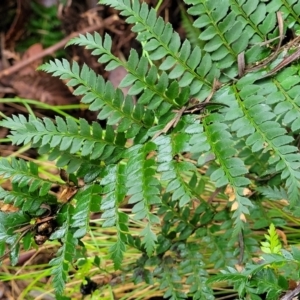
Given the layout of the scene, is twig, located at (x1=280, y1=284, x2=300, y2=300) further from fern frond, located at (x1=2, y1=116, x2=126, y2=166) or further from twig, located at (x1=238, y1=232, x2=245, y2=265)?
fern frond, located at (x1=2, y1=116, x2=126, y2=166)

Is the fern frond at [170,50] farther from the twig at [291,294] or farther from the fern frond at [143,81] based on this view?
the twig at [291,294]

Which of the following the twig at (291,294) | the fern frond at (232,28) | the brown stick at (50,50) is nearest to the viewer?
the twig at (291,294)

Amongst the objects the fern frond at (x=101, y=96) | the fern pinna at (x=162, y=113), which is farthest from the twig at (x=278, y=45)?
the fern frond at (x=101, y=96)

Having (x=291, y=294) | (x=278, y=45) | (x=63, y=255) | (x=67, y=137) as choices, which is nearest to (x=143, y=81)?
(x=67, y=137)

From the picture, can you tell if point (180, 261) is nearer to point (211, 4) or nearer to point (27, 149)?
point (211, 4)

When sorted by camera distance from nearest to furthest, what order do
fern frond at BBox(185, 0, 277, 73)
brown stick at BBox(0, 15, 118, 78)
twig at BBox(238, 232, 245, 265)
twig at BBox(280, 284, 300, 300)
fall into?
twig at BBox(280, 284, 300, 300) → fern frond at BBox(185, 0, 277, 73) → twig at BBox(238, 232, 245, 265) → brown stick at BBox(0, 15, 118, 78)

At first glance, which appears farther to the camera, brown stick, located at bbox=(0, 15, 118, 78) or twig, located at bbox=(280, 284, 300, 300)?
brown stick, located at bbox=(0, 15, 118, 78)

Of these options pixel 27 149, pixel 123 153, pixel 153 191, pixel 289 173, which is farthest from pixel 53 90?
pixel 289 173

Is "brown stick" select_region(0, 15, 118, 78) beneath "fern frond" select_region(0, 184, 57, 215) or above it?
above

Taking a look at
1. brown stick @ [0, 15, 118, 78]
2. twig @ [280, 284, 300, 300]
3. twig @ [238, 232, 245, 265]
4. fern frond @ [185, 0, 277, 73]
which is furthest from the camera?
brown stick @ [0, 15, 118, 78]

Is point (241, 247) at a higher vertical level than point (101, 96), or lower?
lower

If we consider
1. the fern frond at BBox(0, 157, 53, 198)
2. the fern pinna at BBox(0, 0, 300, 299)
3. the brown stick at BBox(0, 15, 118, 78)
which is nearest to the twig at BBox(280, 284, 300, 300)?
the fern pinna at BBox(0, 0, 300, 299)

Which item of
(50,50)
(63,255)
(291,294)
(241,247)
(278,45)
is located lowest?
(291,294)

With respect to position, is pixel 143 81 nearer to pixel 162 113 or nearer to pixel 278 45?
pixel 162 113
